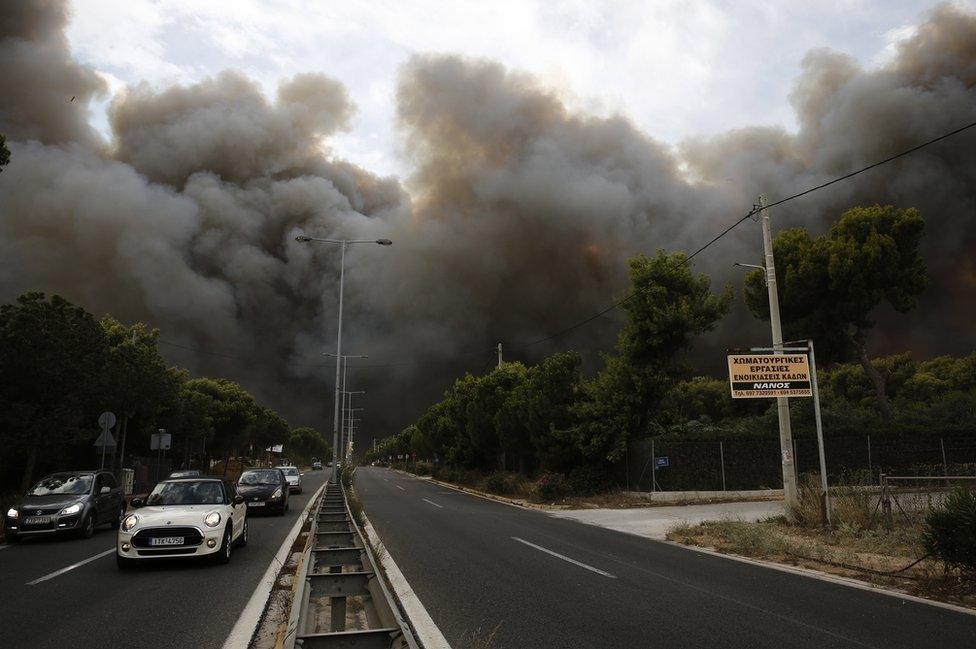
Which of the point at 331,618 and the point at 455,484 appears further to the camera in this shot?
the point at 455,484

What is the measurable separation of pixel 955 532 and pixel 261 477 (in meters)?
20.4

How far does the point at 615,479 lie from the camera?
1115 inches

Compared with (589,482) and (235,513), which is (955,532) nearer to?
(235,513)

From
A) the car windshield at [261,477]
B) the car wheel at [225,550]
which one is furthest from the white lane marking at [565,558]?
the car windshield at [261,477]

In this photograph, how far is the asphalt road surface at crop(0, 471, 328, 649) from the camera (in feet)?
19.7

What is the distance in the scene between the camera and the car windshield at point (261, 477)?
21.7 m

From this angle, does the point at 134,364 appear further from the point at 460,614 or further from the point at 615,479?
the point at 460,614

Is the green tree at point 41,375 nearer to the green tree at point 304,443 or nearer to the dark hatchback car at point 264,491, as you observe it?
the dark hatchback car at point 264,491

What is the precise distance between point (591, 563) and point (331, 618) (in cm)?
555

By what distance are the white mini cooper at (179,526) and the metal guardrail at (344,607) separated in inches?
61.6

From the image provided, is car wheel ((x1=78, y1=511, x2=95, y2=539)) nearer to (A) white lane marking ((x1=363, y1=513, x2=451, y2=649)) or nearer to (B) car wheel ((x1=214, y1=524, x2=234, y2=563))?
(B) car wheel ((x1=214, y1=524, x2=234, y2=563))

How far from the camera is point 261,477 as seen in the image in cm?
2222

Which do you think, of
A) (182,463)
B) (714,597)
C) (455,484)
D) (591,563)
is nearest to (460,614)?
(714,597)

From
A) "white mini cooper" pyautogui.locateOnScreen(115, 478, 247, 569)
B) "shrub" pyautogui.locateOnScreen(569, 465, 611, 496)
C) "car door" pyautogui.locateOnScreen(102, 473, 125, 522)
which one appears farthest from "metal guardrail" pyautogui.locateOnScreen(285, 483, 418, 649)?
"shrub" pyautogui.locateOnScreen(569, 465, 611, 496)
